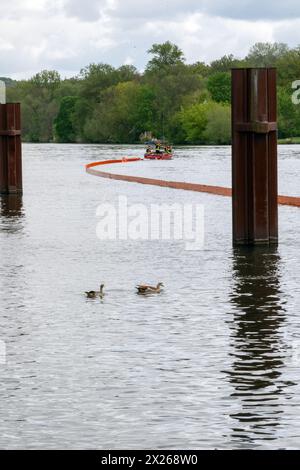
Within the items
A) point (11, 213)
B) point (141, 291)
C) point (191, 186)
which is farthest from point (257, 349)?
point (191, 186)

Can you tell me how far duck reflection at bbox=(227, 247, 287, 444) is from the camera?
1583cm

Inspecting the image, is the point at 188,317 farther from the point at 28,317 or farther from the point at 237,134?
the point at 237,134

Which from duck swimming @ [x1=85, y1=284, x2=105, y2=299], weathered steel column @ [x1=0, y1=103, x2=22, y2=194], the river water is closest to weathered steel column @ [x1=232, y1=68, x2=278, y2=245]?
the river water

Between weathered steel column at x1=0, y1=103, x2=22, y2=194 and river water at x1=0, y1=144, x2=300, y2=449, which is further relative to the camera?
weathered steel column at x1=0, y1=103, x2=22, y2=194

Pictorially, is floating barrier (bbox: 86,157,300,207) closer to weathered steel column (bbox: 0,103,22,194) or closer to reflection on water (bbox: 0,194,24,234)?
reflection on water (bbox: 0,194,24,234)

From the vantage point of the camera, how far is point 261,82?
31500 millimetres

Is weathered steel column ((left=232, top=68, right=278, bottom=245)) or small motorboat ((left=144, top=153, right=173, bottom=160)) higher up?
weathered steel column ((left=232, top=68, right=278, bottom=245))

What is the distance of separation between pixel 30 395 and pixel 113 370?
1839 mm

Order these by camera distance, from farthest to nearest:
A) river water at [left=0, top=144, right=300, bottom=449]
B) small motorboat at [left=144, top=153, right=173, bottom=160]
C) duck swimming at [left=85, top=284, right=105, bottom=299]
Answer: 1. small motorboat at [left=144, top=153, right=173, bottom=160]
2. duck swimming at [left=85, top=284, right=105, bottom=299]
3. river water at [left=0, top=144, right=300, bottom=449]

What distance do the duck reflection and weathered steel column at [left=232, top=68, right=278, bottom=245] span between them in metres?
1.49

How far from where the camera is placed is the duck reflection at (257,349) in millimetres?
15828

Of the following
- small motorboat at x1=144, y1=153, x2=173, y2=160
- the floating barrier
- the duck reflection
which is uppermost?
the duck reflection

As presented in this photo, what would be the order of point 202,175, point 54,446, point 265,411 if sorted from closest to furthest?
point 54,446, point 265,411, point 202,175

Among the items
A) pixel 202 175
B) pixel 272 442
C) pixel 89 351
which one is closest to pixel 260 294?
pixel 89 351
